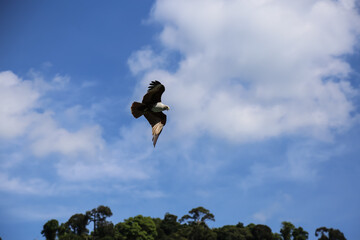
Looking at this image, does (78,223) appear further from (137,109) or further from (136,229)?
(137,109)

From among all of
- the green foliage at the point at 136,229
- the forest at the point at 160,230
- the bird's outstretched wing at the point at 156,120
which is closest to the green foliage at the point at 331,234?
the forest at the point at 160,230

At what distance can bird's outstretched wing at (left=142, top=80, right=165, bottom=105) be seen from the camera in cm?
1442

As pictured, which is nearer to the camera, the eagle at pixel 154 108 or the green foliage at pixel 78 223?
the eagle at pixel 154 108

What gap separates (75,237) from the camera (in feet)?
212

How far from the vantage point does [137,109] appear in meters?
15.2

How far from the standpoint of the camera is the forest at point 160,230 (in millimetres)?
71125

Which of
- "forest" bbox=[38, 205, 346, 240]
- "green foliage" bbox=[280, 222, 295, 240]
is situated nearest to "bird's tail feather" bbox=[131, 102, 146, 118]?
"forest" bbox=[38, 205, 346, 240]

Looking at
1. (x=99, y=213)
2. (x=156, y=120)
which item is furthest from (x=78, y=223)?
(x=156, y=120)

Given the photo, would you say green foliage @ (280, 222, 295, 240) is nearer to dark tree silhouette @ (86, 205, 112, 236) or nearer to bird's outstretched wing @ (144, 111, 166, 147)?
dark tree silhouette @ (86, 205, 112, 236)

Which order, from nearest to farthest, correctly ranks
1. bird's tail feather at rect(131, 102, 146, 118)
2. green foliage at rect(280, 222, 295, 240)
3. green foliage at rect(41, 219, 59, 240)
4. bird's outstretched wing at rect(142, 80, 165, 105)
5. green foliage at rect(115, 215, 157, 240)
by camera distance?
bird's outstretched wing at rect(142, 80, 165, 105) → bird's tail feather at rect(131, 102, 146, 118) → green foliage at rect(115, 215, 157, 240) → green foliage at rect(41, 219, 59, 240) → green foliage at rect(280, 222, 295, 240)

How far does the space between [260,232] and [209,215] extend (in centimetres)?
1403

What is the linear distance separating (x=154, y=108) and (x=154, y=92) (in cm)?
82

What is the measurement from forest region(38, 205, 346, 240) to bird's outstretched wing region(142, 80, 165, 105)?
5629cm

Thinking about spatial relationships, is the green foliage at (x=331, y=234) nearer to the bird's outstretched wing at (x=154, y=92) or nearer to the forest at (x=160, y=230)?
the forest at (x=160, y=230)
